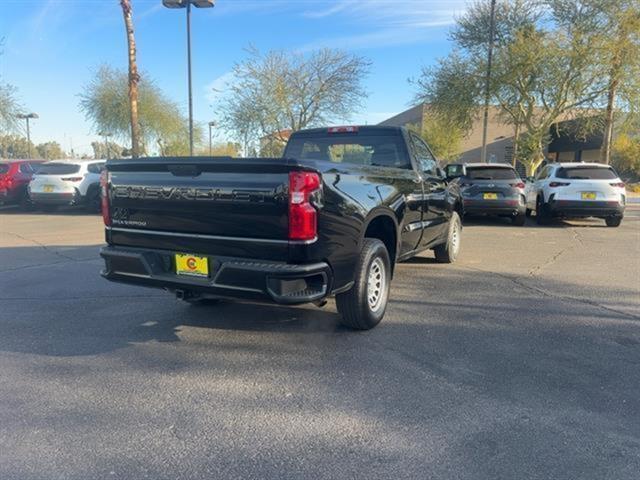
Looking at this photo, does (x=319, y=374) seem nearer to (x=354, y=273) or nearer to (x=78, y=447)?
(x=354, y=273)

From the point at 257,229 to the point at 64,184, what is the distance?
13639 millimetres

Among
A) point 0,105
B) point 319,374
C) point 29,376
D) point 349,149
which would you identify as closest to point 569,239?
point 349,149

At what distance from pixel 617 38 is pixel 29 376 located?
22.1 metres

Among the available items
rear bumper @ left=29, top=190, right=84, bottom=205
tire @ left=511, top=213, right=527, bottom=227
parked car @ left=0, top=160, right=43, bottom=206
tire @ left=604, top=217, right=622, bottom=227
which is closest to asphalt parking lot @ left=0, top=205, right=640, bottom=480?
tire @ left=511, top=213, right=527, bottom=227

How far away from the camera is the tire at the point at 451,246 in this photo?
297 inches

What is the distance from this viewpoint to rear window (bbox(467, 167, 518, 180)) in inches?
480

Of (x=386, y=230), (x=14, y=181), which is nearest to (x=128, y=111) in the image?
(x=14, y=181)

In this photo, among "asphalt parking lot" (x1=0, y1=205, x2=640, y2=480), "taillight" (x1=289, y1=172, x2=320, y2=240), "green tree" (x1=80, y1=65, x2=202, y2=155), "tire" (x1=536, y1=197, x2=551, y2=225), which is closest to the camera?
"asphalt parking lot" (x1=0, y1=205, x2=640, y2=480)

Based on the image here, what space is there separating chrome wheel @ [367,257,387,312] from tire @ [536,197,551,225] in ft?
30.3

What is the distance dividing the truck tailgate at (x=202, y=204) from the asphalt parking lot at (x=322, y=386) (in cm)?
95

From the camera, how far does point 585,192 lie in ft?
39.0

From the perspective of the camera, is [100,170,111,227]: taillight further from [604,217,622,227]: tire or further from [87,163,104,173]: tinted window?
[87,163,104,173]: tinted window

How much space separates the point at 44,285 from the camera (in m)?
6.45

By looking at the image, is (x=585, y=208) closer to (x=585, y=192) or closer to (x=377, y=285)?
(x=585, y=192)
